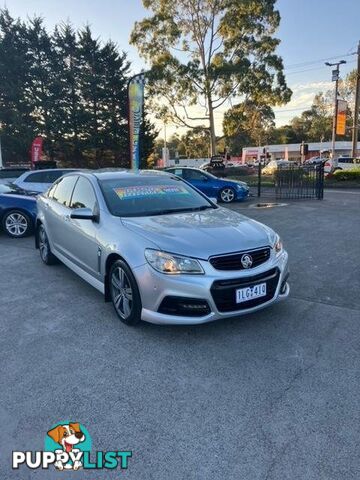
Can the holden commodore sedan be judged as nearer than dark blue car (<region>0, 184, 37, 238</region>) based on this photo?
Yes

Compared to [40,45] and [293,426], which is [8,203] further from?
[40,45]

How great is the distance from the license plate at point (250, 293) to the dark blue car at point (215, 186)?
9809 millimetres

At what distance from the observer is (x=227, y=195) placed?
1330 cm

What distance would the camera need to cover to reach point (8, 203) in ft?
26.9

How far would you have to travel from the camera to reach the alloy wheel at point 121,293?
3.61 metres

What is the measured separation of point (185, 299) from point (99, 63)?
3001cm

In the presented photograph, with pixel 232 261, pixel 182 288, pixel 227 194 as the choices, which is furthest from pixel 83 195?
pixel 227 194

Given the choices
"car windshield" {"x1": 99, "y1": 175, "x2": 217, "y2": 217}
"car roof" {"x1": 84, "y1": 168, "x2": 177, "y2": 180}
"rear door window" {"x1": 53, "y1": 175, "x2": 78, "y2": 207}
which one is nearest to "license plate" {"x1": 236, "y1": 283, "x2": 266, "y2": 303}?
"car windshield" {"x1": 99, "y1": 175, "x2": 217, "y2": 217}

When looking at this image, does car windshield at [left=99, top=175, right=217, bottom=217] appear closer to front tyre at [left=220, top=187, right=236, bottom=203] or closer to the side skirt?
the side skirt

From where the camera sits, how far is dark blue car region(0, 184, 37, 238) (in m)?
8.23

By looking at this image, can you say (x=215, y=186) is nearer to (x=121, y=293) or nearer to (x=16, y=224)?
(x=16, y=224)

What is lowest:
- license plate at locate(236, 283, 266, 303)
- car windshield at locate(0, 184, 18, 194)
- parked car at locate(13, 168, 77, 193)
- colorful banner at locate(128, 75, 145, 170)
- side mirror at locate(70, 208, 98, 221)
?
license plate at locate(236, 283, 266, 303)

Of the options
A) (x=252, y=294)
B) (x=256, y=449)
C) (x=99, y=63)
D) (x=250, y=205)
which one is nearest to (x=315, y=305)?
(x=252, y=294)

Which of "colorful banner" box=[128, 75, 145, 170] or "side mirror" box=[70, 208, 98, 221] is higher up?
"colorful banner" box=[128, 75, 145, 170]
